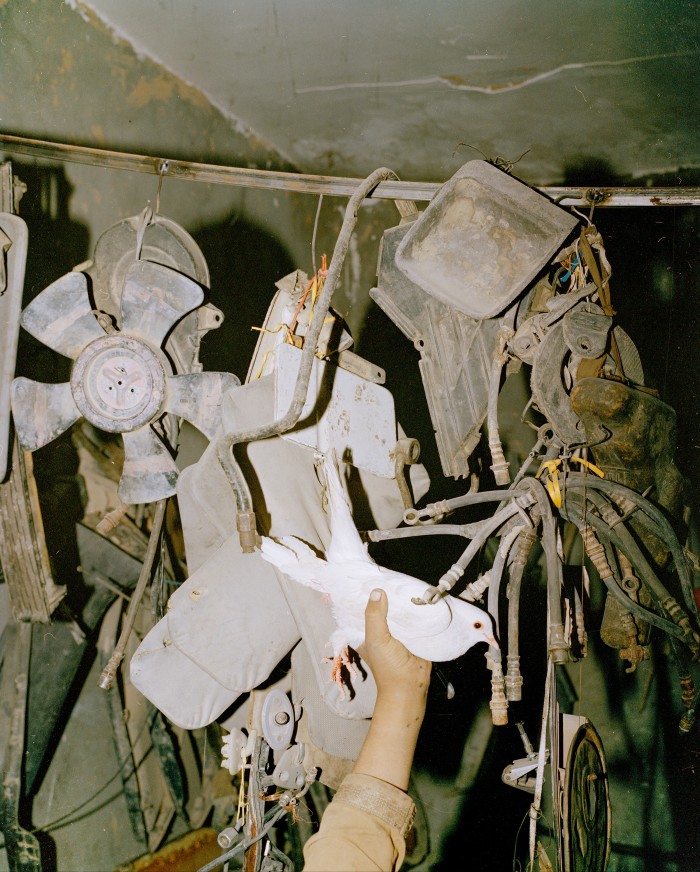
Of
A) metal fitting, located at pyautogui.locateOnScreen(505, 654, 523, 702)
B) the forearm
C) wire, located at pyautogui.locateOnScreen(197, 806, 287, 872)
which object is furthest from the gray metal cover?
wire, located at pyautogui.locateOnScreen(197, 806, 287, 872)

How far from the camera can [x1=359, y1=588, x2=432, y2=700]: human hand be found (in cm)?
151

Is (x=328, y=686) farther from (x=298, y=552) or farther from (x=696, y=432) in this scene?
(x=696, y=432)

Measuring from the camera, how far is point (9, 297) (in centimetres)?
214

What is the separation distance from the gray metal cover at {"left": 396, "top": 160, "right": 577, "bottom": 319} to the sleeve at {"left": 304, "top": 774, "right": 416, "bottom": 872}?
4.89ft

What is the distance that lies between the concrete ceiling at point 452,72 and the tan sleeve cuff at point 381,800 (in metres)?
3.11

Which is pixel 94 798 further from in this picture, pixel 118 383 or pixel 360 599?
pixel 360 599


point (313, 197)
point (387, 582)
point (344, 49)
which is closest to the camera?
point (387, 582)

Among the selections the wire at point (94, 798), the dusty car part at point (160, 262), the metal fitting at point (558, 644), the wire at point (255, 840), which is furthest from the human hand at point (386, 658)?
the wire at point (94, 798)

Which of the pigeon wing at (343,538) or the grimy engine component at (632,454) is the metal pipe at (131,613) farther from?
the grimy engine component at (632,454)

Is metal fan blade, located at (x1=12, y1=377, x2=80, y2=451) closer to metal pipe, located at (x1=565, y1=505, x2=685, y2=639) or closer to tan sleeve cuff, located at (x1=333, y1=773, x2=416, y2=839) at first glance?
tan sleeve cuff, located at (x1=333, y1=773, x2=416, y2=839)

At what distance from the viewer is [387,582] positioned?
1555mm

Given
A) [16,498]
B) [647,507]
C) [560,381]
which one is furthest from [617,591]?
[16,498]

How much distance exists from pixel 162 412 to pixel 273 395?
53cm

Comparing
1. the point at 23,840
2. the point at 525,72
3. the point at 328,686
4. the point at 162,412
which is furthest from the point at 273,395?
the point at 23,840
